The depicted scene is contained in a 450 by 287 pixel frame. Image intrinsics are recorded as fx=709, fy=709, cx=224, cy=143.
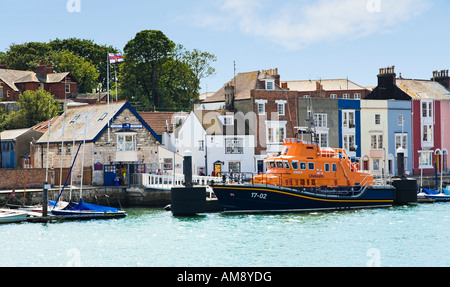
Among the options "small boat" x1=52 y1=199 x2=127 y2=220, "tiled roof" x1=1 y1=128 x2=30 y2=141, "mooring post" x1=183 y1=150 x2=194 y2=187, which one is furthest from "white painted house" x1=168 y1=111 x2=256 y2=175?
"small boat" x1=52 y1=199 x2=127 y2=220

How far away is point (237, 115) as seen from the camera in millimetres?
56906

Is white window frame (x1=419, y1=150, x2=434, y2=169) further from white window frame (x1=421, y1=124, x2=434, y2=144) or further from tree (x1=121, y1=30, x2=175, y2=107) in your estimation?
tree (x1=121, y1=30, x2=175, y2=107)

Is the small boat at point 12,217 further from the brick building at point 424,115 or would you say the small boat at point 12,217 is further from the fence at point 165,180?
the brick building at point 424,115

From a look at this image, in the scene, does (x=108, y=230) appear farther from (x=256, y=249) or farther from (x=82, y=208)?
(x=256, y=249)

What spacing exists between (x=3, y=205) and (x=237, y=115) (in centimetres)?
2201

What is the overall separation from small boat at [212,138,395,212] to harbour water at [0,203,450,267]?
1097mm

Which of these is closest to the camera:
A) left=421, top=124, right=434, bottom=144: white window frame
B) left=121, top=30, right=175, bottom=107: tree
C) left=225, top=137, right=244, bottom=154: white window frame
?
left=225, top=137, right=244, bottom=154: white window frame

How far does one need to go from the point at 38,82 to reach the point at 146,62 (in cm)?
1536

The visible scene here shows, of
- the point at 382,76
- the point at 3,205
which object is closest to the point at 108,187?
the point at 3,205

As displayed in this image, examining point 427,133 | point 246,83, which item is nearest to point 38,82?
point 246,83

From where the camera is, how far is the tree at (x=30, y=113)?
66.0m

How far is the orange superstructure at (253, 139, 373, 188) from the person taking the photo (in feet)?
135

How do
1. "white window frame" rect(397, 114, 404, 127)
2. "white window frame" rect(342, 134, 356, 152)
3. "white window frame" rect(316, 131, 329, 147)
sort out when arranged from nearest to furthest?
"white window frame" rect(316, 131, 329, 147)
"white window frame" rect(342, 134, 356, 152)
"white window frame" rect(397, 114, 404, 127)

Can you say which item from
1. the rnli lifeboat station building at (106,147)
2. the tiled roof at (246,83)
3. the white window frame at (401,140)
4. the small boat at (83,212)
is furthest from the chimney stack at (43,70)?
the small boat at (83,212)
